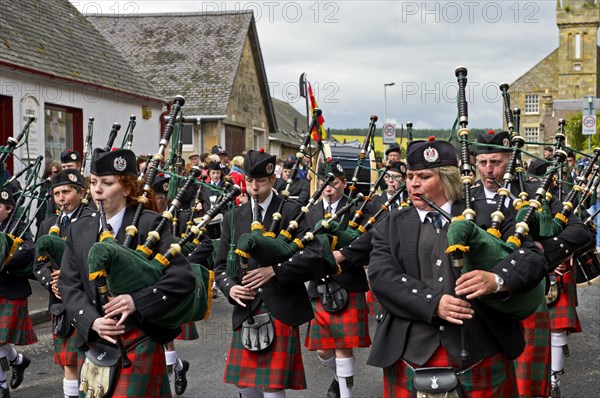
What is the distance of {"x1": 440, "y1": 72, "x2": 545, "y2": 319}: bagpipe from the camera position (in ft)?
9.65

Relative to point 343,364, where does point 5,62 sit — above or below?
above

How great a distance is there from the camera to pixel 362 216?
6387 mm

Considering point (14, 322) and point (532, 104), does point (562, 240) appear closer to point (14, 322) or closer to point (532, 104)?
point (14, 322)

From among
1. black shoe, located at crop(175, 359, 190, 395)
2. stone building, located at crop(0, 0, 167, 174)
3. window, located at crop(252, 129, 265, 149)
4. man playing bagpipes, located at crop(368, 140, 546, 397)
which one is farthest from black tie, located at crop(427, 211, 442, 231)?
window, located at crop(252, 129, 265, 149)

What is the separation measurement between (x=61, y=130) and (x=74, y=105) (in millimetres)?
507

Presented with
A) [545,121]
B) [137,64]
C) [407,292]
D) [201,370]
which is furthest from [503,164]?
[545,121]

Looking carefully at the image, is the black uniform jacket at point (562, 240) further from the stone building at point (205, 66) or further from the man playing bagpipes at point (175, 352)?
the stone building at point (205, 66)

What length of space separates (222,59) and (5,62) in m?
13.3

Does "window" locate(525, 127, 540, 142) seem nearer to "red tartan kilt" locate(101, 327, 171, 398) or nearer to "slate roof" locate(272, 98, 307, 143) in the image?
"slate roof" locate(272, 98, 307, 143)

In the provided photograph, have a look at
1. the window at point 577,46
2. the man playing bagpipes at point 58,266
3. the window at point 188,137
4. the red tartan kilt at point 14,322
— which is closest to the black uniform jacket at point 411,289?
the man playing bagpipes at point 58,266

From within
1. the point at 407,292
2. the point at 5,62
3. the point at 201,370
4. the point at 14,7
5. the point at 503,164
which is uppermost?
the point at 14,7

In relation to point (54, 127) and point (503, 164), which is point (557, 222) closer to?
point (503, 164)

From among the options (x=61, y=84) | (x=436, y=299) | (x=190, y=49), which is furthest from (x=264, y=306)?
(x=190, y=49)

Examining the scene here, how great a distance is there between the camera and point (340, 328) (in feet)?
19.4
